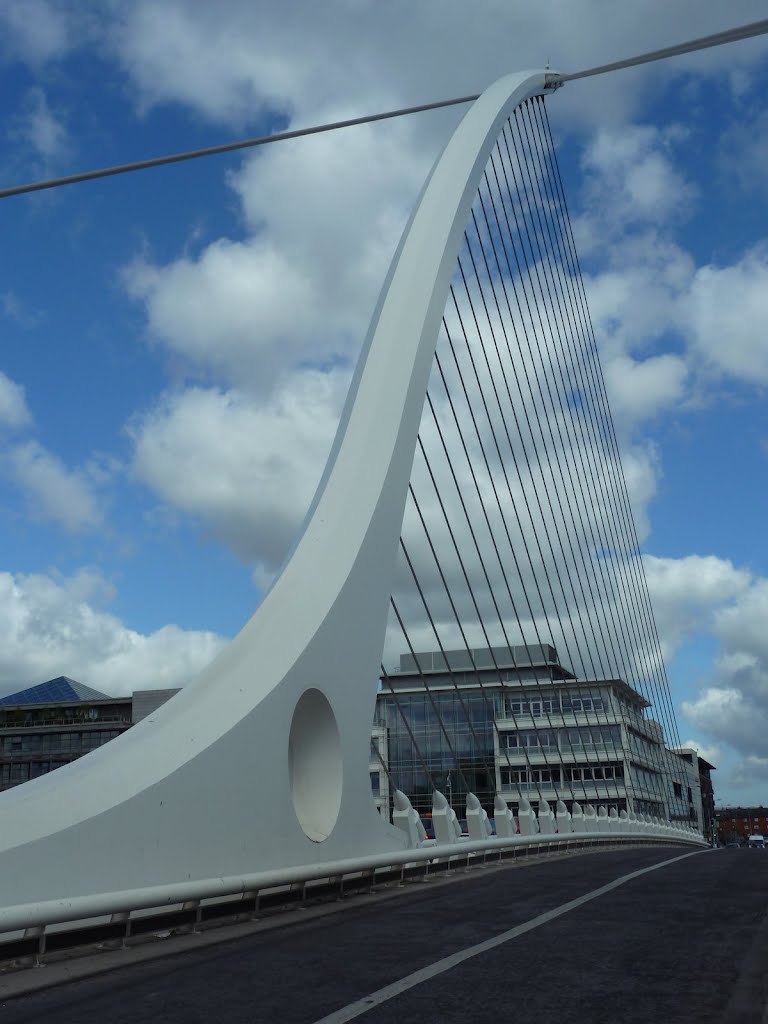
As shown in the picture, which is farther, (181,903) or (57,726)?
(57,726)

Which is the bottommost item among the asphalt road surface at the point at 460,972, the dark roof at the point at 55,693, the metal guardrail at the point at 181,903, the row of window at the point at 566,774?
the asphalt road surface at the point at 460,972

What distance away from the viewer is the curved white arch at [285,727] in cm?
723

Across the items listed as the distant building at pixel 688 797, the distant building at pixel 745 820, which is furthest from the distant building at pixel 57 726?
the distant building at pixel 745 820

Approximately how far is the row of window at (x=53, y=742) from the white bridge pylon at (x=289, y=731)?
74.0m

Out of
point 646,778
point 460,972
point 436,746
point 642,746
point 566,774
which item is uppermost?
point 642,746

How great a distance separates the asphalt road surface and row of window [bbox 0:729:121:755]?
261 ft

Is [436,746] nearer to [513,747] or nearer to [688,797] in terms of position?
[513,747]

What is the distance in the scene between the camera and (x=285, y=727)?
974 cm

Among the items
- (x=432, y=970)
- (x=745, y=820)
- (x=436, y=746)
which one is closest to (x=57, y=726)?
(x=436, y=746)

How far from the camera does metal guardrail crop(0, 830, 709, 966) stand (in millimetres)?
6000

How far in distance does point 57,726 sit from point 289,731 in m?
81.0

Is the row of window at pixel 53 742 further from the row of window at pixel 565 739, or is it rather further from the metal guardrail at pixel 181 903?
the metal guardrail at pixel 181 903

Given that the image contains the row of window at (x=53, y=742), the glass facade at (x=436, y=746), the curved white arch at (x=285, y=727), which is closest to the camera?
the curved white arch at (x=285, y=727)

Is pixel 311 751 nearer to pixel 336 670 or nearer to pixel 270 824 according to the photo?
pixel 336 670
